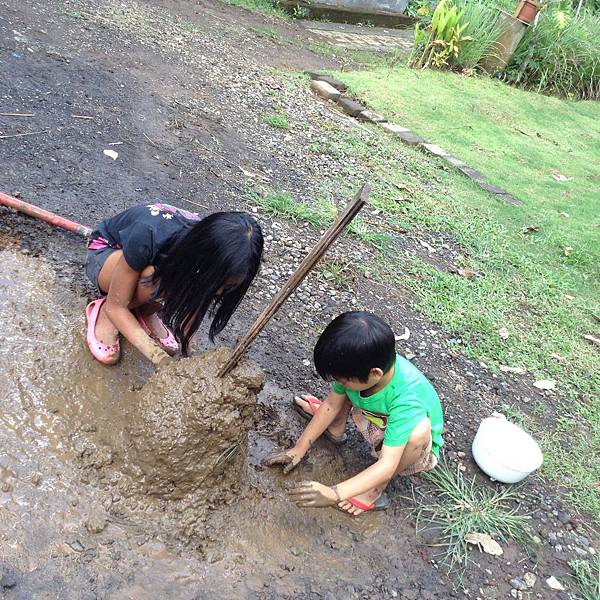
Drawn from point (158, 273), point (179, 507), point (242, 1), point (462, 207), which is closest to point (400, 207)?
point (462, 207)

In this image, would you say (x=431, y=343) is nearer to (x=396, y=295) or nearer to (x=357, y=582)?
(x=396, y=295)

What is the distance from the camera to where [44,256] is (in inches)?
115

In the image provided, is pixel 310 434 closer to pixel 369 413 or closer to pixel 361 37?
pixel 369 413

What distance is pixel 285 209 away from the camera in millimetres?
4133

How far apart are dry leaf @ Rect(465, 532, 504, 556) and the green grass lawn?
0.54 meters

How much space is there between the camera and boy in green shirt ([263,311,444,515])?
207 centimetres

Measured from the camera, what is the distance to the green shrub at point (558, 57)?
9.42 metres

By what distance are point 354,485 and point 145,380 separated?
0.96 meters

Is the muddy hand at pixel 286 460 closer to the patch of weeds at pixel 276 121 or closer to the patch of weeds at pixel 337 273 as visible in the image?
the patch of weeds at pixel 337 273

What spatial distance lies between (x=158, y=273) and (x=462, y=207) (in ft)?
11.9

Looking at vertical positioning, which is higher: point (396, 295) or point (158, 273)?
point (158, 273)

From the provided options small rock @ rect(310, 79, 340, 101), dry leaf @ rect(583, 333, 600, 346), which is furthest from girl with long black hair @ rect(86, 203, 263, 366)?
small rock @ rect(310, 79, 340, 101)

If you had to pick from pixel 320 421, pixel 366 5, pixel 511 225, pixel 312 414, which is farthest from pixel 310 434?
pixel 366 5

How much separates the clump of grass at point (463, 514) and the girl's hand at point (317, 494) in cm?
45
